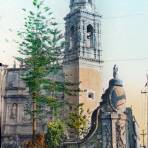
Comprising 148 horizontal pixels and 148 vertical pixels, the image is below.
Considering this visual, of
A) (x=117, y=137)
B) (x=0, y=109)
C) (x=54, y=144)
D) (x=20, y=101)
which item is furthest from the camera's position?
(x=20, y=101)

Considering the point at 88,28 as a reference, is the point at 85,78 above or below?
below

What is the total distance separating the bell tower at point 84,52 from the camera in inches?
1937

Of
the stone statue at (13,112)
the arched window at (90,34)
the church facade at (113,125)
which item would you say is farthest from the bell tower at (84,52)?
the church facade at (113,125)

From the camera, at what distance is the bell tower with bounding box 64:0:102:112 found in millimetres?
49188

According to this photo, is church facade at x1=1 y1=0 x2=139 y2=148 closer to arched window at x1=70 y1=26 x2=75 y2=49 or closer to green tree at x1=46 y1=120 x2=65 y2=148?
arched window at x1=70 y1=26 x2=75 y2=49

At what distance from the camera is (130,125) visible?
28344mm

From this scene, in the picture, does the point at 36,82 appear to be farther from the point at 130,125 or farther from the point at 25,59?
the point at 130,125

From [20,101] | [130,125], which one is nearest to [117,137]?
[130,125]

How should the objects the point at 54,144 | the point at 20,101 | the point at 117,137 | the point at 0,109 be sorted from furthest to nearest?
the point at 20,101 → the point at 0,109 → the point at 54,144 → the point at 117,137

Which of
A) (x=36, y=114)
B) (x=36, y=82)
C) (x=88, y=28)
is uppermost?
(x=88, y=28)

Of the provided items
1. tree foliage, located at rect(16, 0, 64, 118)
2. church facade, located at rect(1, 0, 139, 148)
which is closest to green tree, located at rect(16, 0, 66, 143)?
tree foliage, located at rect(16, 0, 64, 118)

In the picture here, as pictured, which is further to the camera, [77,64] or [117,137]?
[77,64]

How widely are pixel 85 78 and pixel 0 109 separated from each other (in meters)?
9.72

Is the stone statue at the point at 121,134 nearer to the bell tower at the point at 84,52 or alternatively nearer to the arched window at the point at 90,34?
the bell tower at the point at 84,52
